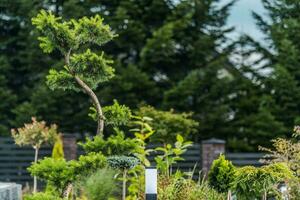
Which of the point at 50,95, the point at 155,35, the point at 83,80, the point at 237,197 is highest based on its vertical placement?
the point at 155,35

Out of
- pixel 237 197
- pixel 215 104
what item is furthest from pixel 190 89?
pixel 237 197

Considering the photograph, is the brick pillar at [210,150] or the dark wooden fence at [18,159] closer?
the brick pillar at [210,150]

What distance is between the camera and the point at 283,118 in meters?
15.9

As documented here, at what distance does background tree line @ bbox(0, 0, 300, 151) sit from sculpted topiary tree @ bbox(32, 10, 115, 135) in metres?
7.46

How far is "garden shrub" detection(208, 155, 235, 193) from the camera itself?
25.9 feet

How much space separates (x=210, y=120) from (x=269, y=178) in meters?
9.25

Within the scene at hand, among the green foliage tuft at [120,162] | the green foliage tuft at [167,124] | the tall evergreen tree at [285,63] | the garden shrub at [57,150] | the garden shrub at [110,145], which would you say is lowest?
the green foliage tuft at [120,162]

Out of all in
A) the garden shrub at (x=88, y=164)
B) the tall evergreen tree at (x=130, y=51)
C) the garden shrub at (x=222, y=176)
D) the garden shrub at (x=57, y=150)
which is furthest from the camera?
the tall evergreen tree at (x=130, y=51)

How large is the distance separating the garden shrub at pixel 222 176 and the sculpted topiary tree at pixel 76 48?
1604mm

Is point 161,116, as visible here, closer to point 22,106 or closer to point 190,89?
point 190,89

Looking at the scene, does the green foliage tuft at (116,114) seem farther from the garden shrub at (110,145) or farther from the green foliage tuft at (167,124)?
the green foliage tuft at (167,124)

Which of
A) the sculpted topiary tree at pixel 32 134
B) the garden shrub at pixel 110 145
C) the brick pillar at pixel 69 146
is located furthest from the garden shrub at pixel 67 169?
the brick pillar at pixel 69 146

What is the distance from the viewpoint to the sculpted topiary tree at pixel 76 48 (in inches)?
329

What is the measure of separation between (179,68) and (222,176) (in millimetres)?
9851
